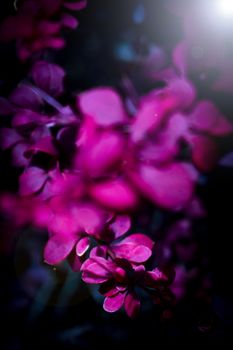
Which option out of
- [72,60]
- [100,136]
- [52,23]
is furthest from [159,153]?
[72,60]

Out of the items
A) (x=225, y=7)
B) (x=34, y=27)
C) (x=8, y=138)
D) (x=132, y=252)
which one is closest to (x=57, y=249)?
(x=132, y=252)

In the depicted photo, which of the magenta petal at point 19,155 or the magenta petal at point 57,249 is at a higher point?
the magenta petal at point 19,155

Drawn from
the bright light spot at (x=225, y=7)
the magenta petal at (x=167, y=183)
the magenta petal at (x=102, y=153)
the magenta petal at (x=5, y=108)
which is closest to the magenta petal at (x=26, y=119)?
the magenta petal at (x=5, y=108)

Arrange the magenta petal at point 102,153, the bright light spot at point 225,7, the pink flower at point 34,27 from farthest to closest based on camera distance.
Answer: the bright light spot at point 225,7 < the pink flower at point 34,27 < the magenta petal at point 102,153

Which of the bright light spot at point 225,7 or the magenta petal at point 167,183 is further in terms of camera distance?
the bright light spot at point 225,7

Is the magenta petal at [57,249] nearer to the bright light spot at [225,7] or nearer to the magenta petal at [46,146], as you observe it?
the magenta petal at [46,146]

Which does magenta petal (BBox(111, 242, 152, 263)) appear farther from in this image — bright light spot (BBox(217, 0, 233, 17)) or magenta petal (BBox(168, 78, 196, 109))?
bright light spot (BBox(217, 0, 233, 17))
